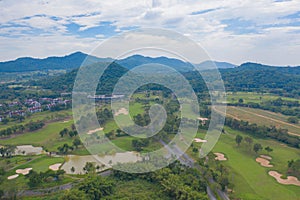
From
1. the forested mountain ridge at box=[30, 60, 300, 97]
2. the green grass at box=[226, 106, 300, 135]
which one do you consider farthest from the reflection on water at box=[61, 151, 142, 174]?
the forested mountain ridge at box=[30, 60, 300, 97]

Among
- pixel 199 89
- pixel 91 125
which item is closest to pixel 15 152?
pixel 91 125

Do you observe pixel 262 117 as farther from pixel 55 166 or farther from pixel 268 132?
pixel 55 166

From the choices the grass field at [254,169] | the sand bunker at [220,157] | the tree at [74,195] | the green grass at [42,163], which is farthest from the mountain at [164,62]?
the tree at [74,195]

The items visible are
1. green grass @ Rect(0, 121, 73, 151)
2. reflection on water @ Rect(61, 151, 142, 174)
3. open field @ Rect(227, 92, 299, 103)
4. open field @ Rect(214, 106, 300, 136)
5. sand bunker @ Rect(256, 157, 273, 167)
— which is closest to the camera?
reflection on water @ Rect(61, 151, 142, 174)

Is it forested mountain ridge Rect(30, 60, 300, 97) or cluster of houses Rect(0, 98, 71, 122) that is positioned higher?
forested mountain ridge Rect(30, 60, 300, 97)

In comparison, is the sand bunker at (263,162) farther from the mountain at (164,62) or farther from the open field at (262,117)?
the mountain at (164,62)

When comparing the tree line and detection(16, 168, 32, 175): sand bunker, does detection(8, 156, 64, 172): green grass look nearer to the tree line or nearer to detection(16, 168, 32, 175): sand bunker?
detection(16, 168, 32, 175): sand bunker

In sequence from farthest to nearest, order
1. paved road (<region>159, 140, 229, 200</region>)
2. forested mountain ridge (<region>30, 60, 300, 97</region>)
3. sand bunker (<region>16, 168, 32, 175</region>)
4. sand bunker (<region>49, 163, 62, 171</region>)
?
forested mountain ridge (<region>30, 60, 300, 97</region>), sand bunker (<region>49, 163, 62, 171</region>), sand bunker (<region>16, 168, 32, 175</region>), paved road (<region>159, 140, 229, 200</region>)
